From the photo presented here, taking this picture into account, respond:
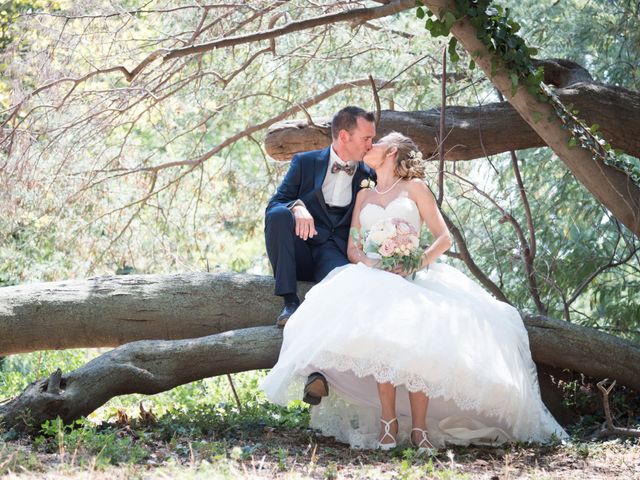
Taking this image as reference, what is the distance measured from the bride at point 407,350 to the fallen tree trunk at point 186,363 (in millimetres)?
484

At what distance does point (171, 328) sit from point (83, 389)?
0.91 m

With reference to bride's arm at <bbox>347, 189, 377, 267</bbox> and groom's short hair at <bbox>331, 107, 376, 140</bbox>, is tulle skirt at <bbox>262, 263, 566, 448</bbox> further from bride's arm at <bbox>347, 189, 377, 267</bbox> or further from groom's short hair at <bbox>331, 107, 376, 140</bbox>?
groom's short hair at <bbox>331, 107, 376, 140</bbox>

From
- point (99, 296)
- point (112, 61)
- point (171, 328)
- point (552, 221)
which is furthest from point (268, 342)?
point (552, 221)

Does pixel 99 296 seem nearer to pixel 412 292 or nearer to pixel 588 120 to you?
pixel 412 292

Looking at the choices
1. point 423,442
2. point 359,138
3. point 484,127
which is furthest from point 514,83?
point 423,442

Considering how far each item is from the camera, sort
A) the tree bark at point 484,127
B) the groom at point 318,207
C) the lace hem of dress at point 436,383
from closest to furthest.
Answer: the lace hem of dress at point 436,383
the groom at point 318,207
the tree bark at point 484,127

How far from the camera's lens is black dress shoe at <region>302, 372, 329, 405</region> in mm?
4426

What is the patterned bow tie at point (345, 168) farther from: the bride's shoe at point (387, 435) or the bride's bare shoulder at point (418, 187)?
the bride's shoe at point (387, 435)

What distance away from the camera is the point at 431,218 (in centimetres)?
519

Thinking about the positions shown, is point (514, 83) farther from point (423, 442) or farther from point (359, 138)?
point (423, 442)

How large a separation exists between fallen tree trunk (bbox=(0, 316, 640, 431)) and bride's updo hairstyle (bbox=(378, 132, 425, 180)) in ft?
3.95

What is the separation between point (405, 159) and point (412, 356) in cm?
142

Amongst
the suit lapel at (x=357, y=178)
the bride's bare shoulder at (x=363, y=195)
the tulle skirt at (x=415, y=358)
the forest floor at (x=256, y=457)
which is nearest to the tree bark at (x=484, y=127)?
the suit lapel at (x=357, y=178)

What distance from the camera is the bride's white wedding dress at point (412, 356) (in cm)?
437
